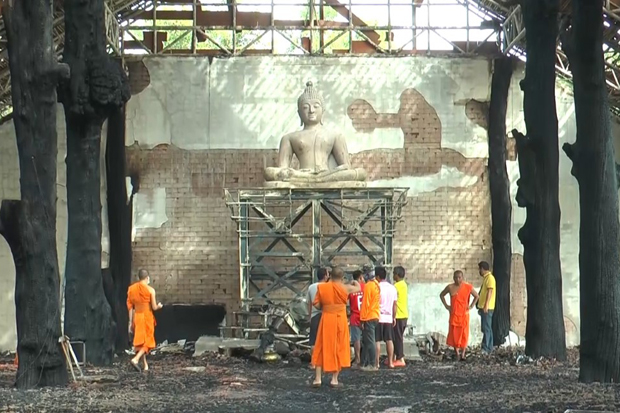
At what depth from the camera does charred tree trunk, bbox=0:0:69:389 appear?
13.1 metres

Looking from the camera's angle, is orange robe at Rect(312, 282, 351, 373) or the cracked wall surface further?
the cracked wall surface

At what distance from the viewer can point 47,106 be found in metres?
13.2

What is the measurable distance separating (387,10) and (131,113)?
6088 millimetres

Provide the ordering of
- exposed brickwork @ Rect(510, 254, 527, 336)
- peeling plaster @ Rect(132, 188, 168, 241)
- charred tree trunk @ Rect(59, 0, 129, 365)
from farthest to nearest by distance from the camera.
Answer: peeling plaster @ Rect(132, 188, 168, 241) < exposed brickwork @ Rect(510, 254, 527, 336) < charred tree trunk @ Rect(59, 0, 129, 365)

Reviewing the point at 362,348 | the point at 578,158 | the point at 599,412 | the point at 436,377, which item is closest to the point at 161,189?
the point at 362,348

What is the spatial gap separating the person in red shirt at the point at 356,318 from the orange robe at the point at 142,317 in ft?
9.96

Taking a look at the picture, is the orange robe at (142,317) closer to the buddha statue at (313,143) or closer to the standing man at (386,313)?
the standing man at (386,313)

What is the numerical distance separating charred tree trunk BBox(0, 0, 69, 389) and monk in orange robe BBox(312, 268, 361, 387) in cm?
329

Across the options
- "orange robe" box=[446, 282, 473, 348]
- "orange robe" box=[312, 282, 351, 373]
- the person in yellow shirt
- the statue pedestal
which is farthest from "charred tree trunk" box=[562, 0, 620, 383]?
the statue pedestal

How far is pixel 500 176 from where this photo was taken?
76.2ft

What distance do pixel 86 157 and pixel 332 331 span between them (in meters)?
5.26

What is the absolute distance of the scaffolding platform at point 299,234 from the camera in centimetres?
2092

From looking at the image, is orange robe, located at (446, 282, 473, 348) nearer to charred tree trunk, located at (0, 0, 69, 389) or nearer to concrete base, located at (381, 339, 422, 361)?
concrete base, located at (381, 339, 422, 361)

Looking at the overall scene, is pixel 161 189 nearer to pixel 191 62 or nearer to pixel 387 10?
pixel 191 62
